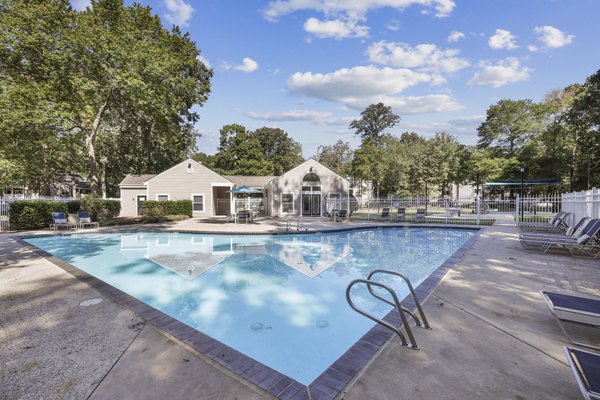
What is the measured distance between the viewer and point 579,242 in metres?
7.80

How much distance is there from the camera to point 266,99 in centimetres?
2319

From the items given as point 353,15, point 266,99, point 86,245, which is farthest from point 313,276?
point 266,99

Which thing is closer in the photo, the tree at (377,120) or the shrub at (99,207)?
the shrub at (99,207)

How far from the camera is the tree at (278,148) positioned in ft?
173

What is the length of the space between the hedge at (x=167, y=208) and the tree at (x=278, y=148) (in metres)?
30.0

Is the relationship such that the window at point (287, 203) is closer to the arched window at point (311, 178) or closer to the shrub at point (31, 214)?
the arched window at point (311, 178)

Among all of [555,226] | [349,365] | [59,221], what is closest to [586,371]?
[349,365]

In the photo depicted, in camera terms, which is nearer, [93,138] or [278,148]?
[93,138]

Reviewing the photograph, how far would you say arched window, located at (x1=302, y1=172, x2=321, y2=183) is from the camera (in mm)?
25384

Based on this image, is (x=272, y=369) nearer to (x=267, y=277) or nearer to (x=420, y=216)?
(x=267, y=277)

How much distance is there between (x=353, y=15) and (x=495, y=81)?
2605cm

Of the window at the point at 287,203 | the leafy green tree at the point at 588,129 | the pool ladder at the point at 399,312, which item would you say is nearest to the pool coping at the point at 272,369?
the pool ladder at the point at 399,312

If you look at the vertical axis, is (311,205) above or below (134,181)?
below

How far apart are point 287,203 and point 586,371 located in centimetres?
2334
